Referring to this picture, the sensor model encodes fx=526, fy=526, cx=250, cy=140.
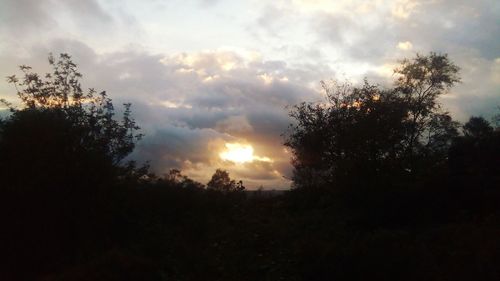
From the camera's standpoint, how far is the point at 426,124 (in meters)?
40.1

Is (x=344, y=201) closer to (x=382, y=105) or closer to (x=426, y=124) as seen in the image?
(x=382, y=105)

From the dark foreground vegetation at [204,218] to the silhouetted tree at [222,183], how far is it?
4013 millimetres

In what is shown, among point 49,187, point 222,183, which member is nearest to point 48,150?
point 49,187

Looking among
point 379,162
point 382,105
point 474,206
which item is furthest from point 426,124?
point 474,206

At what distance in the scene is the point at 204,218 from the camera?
25.0 metres

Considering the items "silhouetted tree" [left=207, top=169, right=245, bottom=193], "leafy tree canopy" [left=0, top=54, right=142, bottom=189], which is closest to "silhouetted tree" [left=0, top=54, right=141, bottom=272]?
"leafy tree canopy" [left=0, top=54, right=142, bottom=189]

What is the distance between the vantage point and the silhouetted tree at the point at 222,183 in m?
33.6

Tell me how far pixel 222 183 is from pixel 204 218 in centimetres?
1126

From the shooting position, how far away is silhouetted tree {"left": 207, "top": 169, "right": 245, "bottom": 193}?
33634 mm

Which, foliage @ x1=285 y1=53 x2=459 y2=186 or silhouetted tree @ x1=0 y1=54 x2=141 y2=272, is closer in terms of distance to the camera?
silhouetted tree @ x1=0 y1=54 x2=141 y2=272

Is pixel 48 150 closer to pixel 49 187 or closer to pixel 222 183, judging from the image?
pixel 49 187

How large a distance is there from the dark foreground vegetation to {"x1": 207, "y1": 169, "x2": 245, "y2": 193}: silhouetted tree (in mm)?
4013

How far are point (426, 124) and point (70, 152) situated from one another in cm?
2917

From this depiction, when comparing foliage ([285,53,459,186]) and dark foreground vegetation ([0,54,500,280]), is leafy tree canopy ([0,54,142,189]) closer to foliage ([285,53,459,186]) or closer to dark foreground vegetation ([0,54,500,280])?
dark foreground vegetation ([0,54,500,280])
